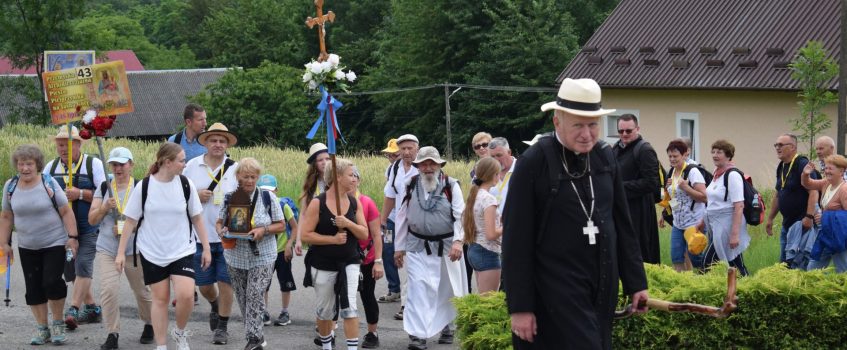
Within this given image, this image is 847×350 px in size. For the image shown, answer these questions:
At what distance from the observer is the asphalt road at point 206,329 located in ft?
34.0

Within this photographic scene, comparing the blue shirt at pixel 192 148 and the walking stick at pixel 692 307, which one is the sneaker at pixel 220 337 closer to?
the blue shirt at pixel 192 148

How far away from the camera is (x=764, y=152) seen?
34.1 meters

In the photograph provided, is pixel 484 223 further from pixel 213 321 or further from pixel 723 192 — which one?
pixel 723 192

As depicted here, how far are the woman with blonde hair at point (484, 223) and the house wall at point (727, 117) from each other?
22595mm

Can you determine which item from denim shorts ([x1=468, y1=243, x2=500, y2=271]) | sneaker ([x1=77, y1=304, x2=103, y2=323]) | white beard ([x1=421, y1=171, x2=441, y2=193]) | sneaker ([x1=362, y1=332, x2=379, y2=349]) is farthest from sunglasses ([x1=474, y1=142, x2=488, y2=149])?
sneaker ([x1=77, y1=304, x2=103, y2=323])

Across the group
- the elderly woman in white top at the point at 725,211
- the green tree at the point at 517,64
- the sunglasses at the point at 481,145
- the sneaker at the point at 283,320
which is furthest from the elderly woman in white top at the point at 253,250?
the green tree at the point at 517,64

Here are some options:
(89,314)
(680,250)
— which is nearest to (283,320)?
(89,314)

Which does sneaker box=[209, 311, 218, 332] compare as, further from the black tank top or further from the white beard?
the white beard

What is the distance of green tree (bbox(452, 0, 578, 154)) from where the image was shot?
59.1 metres

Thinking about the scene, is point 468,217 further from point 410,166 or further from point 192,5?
point 192,5

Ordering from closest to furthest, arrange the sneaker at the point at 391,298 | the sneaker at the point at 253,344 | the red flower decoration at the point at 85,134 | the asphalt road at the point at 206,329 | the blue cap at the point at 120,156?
the sneaker at the point at 253,344 < the blue cap at the point at 120,156 < the asphalt road at the point at 206,329 < the red flower decoration at the point at 85,134 < the sneaker at the point at 391,298

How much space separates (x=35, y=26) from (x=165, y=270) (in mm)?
44420

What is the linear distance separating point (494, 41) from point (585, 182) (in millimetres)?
54469

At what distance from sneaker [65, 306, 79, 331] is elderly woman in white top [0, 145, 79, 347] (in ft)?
1.52
